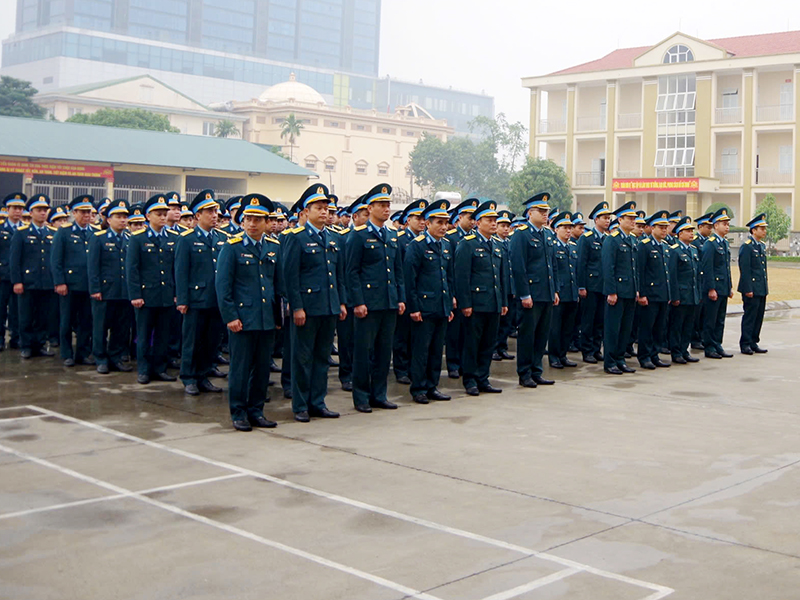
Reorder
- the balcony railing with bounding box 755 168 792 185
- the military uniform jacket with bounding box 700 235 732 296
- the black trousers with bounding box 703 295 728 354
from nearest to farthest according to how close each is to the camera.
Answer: the military uniform jacket with bounding box 700 235 732 296
the black trousers with bounding box 703 295 728 354
the balcony railing with bounding box 755 168 792 185

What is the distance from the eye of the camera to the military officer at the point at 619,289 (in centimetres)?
1071

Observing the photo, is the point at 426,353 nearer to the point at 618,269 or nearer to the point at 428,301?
the point at 428,301

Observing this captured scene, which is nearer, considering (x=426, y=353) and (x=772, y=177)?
(x=426, y=353)

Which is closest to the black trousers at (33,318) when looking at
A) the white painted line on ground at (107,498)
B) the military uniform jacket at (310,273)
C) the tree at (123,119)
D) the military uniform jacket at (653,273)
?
the military uniform jacket at (310,273)

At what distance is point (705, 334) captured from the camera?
→ 40.8 ft

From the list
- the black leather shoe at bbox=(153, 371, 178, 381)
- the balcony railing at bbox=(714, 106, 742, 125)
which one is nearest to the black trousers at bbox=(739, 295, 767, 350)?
the black leather shoe at bbox=(153, 371, 178, 381)

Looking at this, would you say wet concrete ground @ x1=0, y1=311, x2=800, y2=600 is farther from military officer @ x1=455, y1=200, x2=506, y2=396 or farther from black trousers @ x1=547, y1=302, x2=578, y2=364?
black trousers @ x1=547, y1=302, x2=578, y2=364

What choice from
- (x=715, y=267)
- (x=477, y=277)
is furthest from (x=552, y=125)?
(x=477, y=277)

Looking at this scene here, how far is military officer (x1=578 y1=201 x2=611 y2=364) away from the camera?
38.9 ft

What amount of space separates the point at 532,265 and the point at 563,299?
57.7 inches

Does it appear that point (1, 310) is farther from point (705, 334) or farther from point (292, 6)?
point (292, 6)

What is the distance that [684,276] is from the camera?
1170 centimetres

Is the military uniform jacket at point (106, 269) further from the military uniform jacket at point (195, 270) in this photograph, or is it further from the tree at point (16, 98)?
the tree at point (16, 98)

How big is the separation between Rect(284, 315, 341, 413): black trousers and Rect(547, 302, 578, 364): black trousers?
3962 mm
